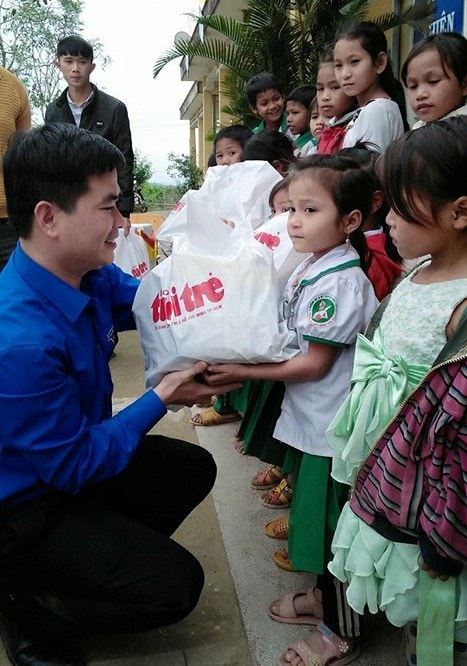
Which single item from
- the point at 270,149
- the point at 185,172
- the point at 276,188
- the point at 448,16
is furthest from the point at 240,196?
the point at 185,172

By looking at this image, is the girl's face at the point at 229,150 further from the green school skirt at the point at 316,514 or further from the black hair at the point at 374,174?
the green school skirt at the point at 316,514

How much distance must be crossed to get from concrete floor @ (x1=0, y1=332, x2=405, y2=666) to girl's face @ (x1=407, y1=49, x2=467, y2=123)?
5.31ft

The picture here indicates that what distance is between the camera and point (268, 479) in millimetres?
2553

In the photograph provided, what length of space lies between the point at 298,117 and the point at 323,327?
7.50 ft

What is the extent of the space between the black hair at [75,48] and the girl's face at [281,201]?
244 centimetres

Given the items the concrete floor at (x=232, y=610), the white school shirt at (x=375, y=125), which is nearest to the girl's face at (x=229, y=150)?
the white school shirt at (x=375, y=125)

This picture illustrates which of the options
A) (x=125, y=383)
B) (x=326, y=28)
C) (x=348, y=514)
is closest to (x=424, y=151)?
(x=348, y=514)

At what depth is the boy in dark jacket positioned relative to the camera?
405 cm

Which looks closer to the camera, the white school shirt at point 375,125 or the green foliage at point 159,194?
the white school shirt at point 375,125

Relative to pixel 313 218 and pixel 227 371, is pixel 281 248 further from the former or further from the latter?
pixel 227 371

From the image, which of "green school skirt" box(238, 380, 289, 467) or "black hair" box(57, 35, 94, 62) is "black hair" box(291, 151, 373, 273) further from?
"black hair" box(57, 35, 94, 62)

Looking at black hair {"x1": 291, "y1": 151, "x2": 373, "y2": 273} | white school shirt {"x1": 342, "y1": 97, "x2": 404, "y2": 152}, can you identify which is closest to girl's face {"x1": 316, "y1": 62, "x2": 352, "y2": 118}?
white school shirt {"x1": 342, "y1": 97, "x2": 404, "y2": 152}

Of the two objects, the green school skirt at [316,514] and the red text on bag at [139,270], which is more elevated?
the red text on bag at [139,270]

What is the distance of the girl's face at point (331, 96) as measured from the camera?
9.00 feet
